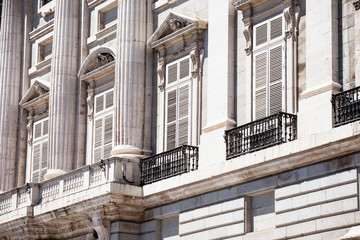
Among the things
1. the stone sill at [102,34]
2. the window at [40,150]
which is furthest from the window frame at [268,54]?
the window at [40,150]

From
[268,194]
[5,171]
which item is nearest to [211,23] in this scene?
[268,194]

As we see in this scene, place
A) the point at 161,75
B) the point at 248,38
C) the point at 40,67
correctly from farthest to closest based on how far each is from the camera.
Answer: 1. the point at 40,67
2. the point at 161,75
3. the point at 248,38

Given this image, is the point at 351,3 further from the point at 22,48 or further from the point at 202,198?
A: the point at 22,48

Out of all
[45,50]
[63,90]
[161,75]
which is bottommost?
[161,75]

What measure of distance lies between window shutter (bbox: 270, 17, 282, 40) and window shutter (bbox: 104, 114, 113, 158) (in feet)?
26.6

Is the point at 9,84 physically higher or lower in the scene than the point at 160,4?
lower

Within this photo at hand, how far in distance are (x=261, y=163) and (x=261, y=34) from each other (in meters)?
4.14

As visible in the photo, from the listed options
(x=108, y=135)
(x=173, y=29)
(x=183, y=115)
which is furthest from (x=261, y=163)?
(x=108, y=135)

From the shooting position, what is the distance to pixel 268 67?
27.7m

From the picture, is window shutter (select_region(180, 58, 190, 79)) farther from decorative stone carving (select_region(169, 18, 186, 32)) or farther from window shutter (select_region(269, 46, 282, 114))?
window shutter (select_region(269, 46, 282, 114))

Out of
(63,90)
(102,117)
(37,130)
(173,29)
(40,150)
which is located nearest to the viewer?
(173,29)

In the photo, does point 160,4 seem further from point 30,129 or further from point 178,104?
point 30,129

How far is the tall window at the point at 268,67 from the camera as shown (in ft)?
89.5

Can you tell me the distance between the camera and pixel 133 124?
3203 centimetres
